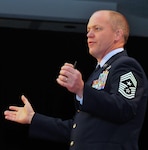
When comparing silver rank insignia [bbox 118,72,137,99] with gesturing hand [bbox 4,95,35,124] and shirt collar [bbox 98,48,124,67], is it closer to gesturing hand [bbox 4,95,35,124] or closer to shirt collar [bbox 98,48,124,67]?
shirt collar [bbox 98,48,124,67]

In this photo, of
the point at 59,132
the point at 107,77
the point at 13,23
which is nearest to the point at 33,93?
the point at 13,23

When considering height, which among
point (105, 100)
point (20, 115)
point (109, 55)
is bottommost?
point (20, 115)

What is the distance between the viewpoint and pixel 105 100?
1.75m

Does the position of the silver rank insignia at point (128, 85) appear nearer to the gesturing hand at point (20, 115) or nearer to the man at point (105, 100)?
the man at point (105, 100)

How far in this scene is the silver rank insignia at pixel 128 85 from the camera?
6.01ft

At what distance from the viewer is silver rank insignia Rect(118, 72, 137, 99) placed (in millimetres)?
1833

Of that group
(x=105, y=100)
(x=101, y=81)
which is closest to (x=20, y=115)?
→ (x=101, y=81)

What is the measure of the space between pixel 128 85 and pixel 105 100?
15cm

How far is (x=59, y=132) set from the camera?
7.17 feet

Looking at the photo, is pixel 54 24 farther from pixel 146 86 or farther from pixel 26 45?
pixel 146 86

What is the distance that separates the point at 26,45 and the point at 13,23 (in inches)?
11.0

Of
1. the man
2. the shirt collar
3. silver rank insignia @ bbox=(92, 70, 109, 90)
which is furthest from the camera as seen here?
the shirt collar

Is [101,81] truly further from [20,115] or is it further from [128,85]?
[20,115]

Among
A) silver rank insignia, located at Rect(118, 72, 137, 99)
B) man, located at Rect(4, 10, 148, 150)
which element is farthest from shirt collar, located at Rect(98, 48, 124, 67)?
silver rank insignia, located at Rect(118, 72, 137, 99)
